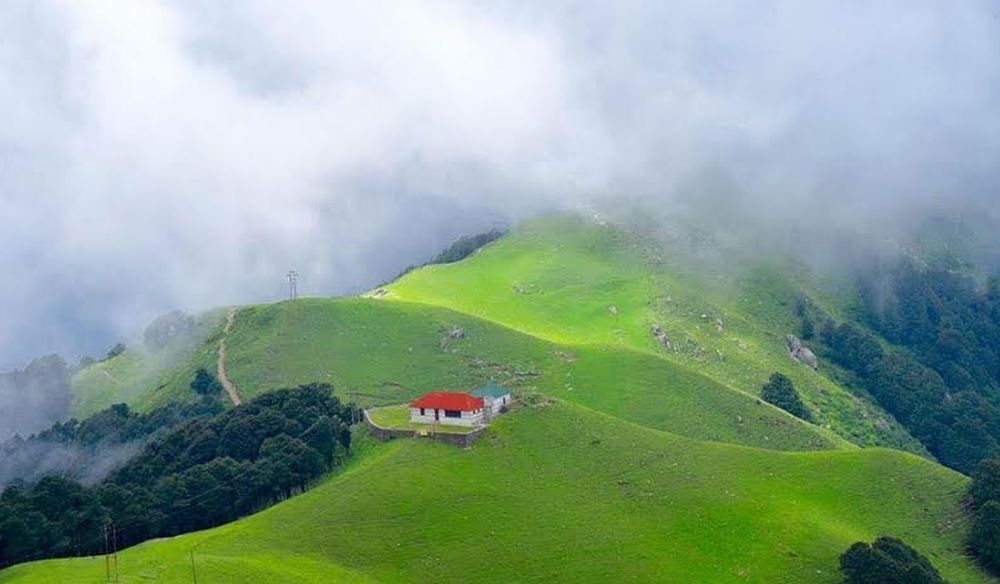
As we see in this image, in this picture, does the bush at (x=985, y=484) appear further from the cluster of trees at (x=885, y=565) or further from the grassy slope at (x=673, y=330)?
the grassy slope at (x=673, y=330)

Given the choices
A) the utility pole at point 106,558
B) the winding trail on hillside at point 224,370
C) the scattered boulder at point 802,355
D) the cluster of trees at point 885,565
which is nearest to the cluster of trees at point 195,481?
the utility pole at point 106,558

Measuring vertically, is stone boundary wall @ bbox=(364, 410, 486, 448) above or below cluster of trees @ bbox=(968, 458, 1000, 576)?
above

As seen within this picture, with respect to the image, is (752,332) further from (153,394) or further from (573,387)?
(153,394)

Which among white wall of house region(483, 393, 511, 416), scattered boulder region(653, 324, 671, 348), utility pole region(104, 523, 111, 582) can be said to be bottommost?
utility pole region(104, 523, 111, 582)

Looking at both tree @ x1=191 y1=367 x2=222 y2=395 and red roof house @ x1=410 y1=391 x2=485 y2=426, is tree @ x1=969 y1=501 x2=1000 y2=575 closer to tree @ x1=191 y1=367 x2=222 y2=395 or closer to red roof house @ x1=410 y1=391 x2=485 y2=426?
red roof house @ x1=410 y1=391 x2=485 y2=426

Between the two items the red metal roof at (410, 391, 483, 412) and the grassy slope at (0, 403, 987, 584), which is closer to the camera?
the grassy slope at (0, 403, 987, 584)

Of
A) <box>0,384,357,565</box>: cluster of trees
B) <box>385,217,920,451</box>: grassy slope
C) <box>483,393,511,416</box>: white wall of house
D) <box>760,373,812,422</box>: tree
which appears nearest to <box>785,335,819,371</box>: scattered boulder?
<box>385,217,920,451</box>: grassy slope

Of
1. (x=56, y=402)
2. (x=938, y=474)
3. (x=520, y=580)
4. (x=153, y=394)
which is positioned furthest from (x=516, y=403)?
(x=56, y=402)
